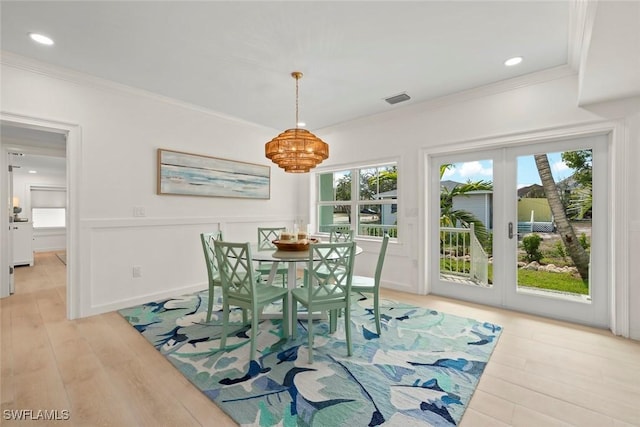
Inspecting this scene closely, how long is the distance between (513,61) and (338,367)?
→ 3.27 meters

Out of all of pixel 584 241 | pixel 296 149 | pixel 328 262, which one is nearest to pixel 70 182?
pixel 296 149

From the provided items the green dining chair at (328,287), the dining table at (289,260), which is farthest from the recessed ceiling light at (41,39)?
the green dining chair at (328,287)

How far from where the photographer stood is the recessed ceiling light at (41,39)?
2.37m

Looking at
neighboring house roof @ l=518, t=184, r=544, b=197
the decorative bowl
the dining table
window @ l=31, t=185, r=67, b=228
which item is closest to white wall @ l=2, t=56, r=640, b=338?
neighboring house roof @ l=518, t=184, r=544, b=197

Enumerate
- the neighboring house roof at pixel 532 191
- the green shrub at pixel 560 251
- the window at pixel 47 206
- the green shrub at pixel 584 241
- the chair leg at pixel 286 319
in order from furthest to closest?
the window at pixel 47 206, the neighboring house roof at pixel 532 191, the green shrub at pixel 560 251, the green shrub at pixel 584 241, the chair leg at pixel 286 319

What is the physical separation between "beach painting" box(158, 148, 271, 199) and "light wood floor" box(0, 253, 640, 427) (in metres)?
1.77

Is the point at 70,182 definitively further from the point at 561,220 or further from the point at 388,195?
the point at 561,220

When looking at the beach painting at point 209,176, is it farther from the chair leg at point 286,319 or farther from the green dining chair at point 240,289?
the chair leg at point 286,319

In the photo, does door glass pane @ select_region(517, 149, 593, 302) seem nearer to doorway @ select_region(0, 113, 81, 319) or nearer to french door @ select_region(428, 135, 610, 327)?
french door @ select_region(428, 135, 610, 327)

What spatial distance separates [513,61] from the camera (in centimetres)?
276

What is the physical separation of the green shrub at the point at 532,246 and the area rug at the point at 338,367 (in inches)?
40.3

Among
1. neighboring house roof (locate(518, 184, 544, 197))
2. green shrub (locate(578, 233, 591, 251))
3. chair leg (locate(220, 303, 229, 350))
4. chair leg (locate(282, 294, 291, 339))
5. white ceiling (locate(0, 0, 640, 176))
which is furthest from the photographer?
neighboring house roof (locate(518, 184, 544, 197))

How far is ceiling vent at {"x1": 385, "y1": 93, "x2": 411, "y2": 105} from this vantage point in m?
3.61

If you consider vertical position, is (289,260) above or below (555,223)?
below
